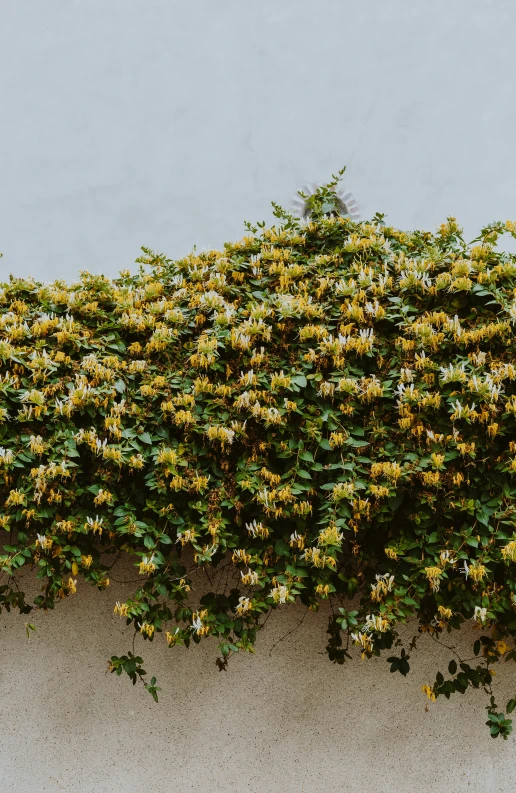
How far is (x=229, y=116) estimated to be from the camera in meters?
5.56

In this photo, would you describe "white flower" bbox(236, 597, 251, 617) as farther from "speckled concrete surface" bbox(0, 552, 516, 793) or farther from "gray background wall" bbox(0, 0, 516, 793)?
"gray background wall" bbox(0, 0, 516, 793)

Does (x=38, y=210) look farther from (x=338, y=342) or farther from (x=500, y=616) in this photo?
(x=500, y=616)

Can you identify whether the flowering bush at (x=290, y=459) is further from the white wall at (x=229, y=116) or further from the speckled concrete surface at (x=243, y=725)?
the white wall at (x=229, y=116)

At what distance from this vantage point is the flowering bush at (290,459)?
2299 millimetres

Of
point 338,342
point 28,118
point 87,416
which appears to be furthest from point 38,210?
point 338,342

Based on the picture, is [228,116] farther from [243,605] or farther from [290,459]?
[243,605]

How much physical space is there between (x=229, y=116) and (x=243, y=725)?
4810mm

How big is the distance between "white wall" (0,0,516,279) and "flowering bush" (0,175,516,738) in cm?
275

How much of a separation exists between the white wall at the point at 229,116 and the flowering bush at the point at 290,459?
2.75 metres

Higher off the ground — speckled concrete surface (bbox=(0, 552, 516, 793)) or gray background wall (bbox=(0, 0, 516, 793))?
gray background wall (bbox=(0, 0, 516, 793))

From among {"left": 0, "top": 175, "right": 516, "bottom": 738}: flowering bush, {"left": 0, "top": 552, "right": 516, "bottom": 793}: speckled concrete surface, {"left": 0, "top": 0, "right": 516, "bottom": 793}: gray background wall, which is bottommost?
{"left": 0, "top": 552, "right": 516, "bottom": 793}: speckled concrete surface

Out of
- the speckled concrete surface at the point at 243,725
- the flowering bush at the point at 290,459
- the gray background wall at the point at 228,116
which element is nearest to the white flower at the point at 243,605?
the flowering bush at the point at 290,459

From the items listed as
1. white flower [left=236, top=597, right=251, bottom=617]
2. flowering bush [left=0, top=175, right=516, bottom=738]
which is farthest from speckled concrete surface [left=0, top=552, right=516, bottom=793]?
white flower [left=236, top=597, right=251, bottom=617]

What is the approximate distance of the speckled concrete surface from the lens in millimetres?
2676
